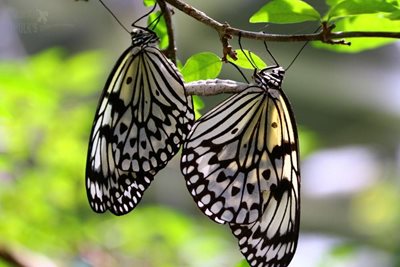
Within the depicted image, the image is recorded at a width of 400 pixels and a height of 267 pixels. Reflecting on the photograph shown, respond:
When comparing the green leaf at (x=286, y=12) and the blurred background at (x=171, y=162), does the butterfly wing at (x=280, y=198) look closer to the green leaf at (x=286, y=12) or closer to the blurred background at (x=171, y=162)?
the green leaf at (x=286, y=12)

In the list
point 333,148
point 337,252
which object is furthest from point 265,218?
point 333,148

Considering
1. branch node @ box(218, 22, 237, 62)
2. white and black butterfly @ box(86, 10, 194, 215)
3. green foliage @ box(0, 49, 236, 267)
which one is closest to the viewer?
branch node @ box(218, 22, 237, 62)

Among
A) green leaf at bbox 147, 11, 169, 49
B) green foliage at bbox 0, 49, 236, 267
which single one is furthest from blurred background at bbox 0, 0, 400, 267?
green leaf at bbox 147, 11, 169, 49

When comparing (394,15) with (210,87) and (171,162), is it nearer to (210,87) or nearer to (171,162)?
(210,87)

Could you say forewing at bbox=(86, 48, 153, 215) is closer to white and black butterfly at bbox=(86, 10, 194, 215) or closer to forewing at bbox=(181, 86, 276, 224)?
white and black butterfly at bbox=(86, 10, 194, 215)

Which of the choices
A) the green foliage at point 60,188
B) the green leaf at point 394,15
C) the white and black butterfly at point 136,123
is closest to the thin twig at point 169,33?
the white and black butterfly at point 136,123

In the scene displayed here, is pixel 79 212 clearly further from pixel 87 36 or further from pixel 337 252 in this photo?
pixel 87 36
